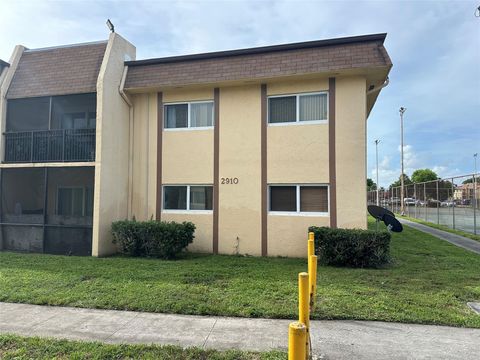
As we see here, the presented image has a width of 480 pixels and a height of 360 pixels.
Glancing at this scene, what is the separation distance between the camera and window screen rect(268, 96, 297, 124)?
10492 mm

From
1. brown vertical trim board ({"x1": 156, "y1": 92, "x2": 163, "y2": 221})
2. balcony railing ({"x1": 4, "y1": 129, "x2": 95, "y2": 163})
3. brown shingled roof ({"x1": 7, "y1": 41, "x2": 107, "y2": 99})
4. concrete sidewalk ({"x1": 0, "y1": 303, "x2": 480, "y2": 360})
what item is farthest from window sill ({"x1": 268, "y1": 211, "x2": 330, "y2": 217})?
brown shingled roof ({"x1": 7, "y1": 41, "x2": 107, "y2": 99})

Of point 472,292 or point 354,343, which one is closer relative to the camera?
point 354,343

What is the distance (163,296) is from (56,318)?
1669 millimetres

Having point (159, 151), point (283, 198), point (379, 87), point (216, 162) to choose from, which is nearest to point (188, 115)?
point (159, 151)

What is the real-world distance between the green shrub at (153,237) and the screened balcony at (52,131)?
2.60 metres

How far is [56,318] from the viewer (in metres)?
5.16

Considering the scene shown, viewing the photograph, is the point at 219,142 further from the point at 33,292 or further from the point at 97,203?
the point at 33,292

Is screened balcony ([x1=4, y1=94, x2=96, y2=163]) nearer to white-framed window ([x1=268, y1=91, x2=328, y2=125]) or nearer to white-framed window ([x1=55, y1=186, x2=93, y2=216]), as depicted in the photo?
white-framed window ([x1=55, y1=186, x2=93, y2=216])

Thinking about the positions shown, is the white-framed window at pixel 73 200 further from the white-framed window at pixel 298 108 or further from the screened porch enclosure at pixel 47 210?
the white-framed window at pixel 298 108

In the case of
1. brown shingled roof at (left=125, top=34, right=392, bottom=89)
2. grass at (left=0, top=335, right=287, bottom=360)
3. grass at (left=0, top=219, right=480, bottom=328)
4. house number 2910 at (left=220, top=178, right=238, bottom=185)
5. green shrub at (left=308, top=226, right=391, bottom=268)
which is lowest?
grass at (left=0, top=335, right=287, bottom=360)

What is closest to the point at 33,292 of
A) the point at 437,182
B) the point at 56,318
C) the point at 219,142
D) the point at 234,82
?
the point at 56,318

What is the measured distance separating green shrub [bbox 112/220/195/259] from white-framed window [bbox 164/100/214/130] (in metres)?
3.42

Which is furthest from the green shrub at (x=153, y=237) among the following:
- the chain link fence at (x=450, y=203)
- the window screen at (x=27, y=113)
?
the chain link fence at (x=450, y=203)

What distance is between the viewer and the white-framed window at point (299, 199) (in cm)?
1007
